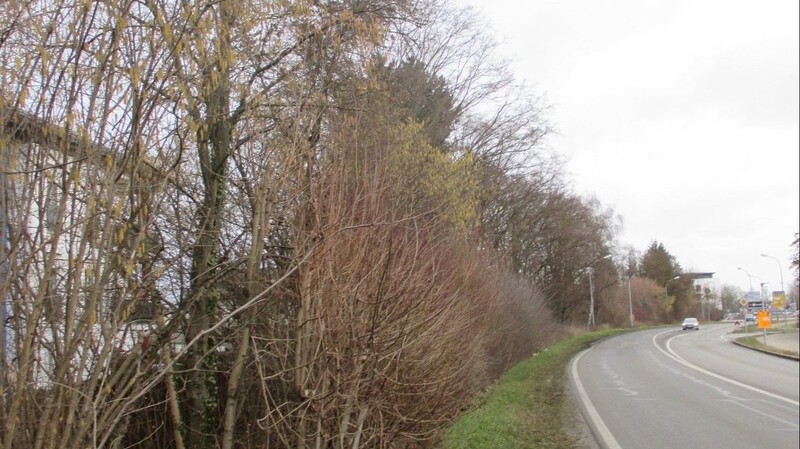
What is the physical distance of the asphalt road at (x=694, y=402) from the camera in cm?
986

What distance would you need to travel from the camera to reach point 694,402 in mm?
13539

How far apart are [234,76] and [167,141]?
2.05m

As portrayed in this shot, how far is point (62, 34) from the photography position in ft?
13.8

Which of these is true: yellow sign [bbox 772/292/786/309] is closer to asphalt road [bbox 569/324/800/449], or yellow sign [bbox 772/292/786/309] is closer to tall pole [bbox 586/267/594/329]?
asphalt road [bbox 569/324/800/449]

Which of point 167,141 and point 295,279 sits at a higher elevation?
point 167,141

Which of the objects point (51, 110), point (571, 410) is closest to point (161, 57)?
point (51, 110)

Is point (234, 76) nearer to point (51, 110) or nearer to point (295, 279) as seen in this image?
point (295, 279)

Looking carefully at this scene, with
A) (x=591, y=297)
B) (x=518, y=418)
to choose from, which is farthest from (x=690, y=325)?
(x=518, y=418)

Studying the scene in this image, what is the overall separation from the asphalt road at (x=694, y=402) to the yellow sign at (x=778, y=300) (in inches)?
74.3

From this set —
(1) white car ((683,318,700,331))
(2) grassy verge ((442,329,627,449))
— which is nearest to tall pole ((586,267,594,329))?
(1) white car ((683,318,700,331))

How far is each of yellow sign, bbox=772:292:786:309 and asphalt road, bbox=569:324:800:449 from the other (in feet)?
6.19

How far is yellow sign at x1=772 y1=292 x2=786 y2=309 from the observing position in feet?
28.9

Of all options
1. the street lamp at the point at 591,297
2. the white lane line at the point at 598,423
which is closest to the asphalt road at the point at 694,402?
the white lane line at the point at 598,423

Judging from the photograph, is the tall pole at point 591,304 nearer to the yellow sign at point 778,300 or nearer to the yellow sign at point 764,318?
the yellow sign at point 764,318
